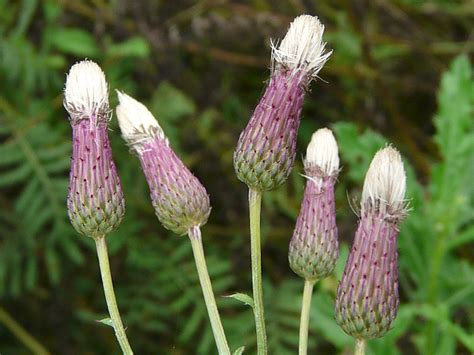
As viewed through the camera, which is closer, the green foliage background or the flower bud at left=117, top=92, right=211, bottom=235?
the flower bud at left=117, top=92, right=211, bottom=235

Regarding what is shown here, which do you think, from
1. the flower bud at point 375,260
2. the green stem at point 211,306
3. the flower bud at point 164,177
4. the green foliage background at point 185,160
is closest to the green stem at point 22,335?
the green foliage background at point 185,160

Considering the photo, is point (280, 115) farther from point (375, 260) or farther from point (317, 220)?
point (375, 260)

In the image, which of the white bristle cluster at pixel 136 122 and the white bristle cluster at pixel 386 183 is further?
the white bristle cluster at pixel 136 122

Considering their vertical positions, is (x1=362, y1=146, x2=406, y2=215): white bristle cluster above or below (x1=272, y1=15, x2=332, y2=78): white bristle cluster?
below

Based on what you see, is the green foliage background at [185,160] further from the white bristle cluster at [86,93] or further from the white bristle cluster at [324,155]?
the white bristle cluster at [86,93]

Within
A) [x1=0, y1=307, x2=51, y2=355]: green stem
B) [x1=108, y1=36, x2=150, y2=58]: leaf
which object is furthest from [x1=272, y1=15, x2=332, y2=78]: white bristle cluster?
[x1=0, y1=307, x2=51, y2=355]: green stem

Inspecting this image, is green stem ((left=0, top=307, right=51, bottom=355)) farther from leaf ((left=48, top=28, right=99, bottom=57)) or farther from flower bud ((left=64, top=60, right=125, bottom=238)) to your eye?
flower bud ((left=64, top=60, right=125, bottom=238))
